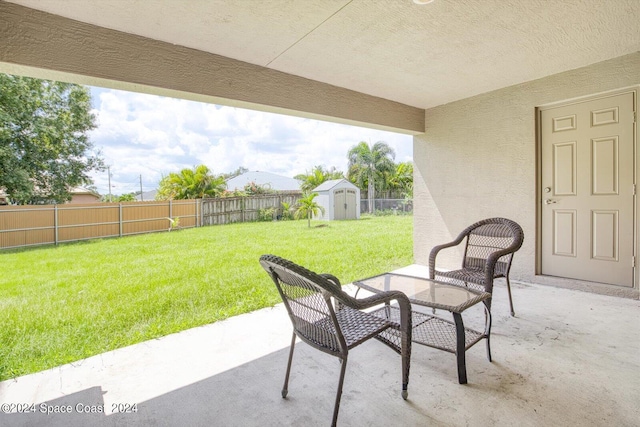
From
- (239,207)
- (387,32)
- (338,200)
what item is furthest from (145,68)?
(338,200)

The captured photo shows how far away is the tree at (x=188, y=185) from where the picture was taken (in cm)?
1273

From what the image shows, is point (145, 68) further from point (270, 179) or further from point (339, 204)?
point (270, 179)

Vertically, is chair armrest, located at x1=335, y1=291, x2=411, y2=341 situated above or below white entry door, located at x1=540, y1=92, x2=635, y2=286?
below

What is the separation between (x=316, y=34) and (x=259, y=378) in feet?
8.86

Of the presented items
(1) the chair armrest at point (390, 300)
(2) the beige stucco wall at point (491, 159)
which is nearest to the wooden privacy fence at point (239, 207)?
(2) the beige stucco wall at point (491, 159)

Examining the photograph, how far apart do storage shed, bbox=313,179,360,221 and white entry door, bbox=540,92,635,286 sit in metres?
10.4

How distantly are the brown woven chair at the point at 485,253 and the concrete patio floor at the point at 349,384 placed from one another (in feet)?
1.54

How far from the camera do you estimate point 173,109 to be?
2014 centimetres

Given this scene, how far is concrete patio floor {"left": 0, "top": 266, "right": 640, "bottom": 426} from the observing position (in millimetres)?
1611

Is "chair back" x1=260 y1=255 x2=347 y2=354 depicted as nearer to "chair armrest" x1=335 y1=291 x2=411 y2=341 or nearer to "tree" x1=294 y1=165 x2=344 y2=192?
"chair armrest" x1=335 y1=291 x2=411 y2=341

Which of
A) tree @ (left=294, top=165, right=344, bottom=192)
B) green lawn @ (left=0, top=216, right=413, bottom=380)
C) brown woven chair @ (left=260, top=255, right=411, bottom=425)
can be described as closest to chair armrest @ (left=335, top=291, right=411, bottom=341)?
brown woven chair @ (left=260, top=255, right=411, bottom=425)

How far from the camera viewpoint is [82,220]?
7.52 m

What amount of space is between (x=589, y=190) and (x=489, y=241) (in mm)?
1416

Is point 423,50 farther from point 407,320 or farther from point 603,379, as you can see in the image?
point 603,379
